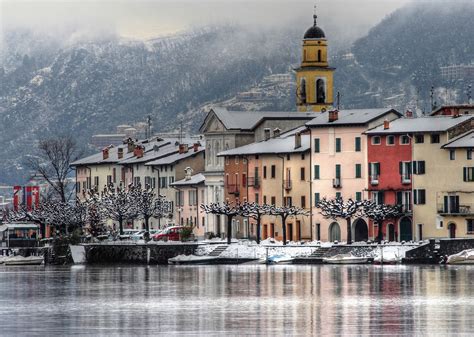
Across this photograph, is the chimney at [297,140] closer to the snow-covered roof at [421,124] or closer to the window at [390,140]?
the snow-covered roof at [421,124]

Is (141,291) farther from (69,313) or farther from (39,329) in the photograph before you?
(39,329)

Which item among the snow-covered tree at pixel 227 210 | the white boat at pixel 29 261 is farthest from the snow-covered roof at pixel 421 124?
the white boat at pixel 29 261

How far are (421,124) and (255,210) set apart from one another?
61.3ft

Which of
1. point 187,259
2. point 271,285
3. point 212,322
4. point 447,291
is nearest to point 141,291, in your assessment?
point 271,285

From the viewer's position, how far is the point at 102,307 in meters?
116

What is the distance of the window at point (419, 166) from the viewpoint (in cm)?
17512

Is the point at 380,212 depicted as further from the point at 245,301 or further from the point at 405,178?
the point at 245,301

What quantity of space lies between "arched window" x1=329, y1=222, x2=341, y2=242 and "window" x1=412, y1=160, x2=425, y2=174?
991 cm

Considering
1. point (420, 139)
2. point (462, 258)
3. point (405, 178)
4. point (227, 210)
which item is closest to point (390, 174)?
point (405, 178)

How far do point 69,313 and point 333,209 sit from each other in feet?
225

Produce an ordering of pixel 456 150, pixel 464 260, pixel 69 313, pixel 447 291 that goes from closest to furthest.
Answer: pixel 69 313
pixel 447 291
pixel 464 260
pixel 456 150

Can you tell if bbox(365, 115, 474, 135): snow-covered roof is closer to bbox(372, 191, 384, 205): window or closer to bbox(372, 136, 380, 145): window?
bbox(372, 136, 380, 145): window

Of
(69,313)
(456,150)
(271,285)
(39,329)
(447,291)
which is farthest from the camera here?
(456,150)

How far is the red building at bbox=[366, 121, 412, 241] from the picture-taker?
176m
